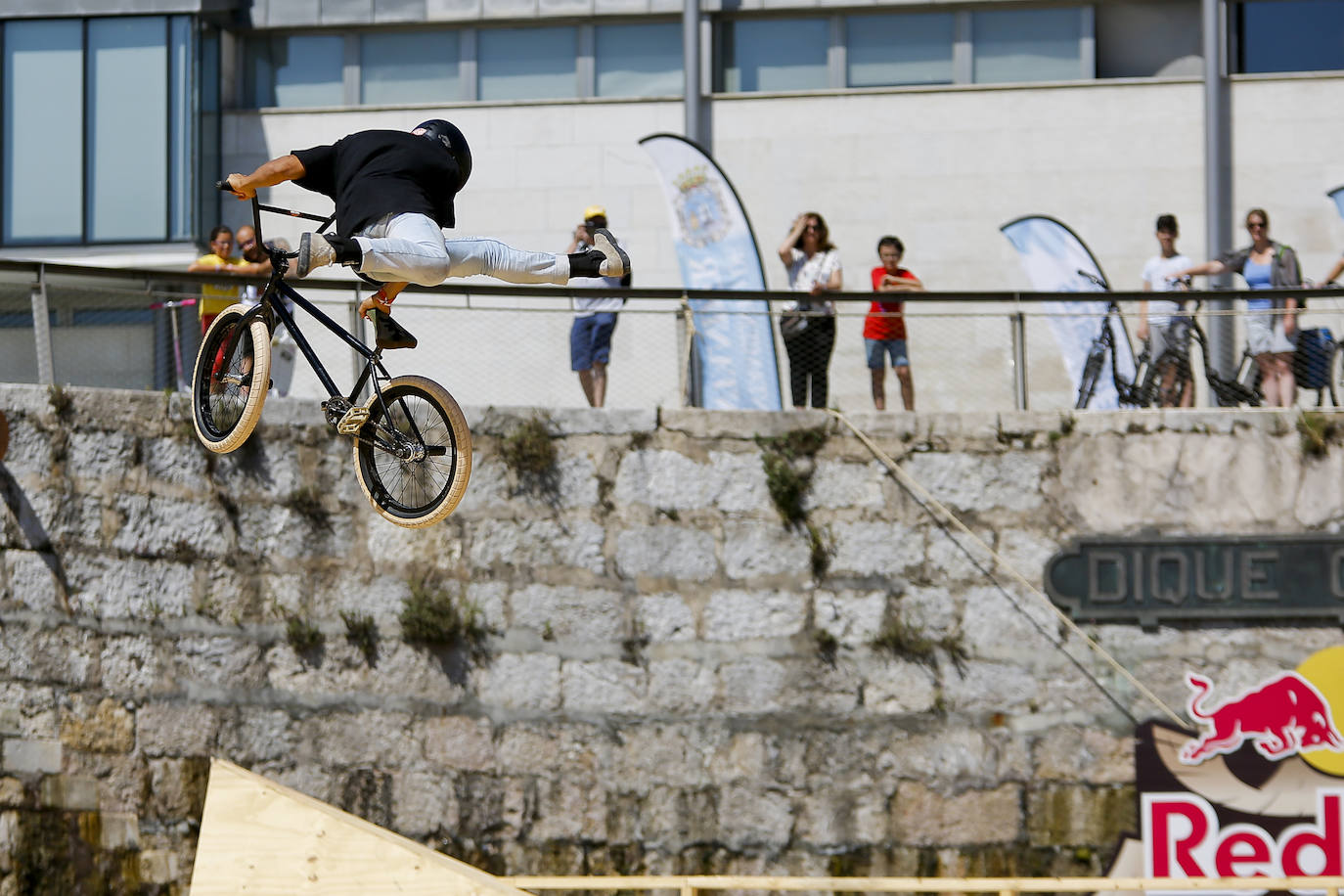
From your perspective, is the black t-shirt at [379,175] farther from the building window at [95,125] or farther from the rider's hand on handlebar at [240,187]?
the building window at [95,125]

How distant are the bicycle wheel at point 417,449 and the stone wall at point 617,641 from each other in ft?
14.4

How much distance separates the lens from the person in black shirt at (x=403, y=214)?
21.0 feet

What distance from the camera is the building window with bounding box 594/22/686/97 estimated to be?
59.8 ft

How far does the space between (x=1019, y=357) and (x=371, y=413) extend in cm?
603

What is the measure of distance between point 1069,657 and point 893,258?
3.33 meters

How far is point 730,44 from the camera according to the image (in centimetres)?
1830

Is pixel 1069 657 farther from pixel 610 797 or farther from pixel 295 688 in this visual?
pixel 295 688

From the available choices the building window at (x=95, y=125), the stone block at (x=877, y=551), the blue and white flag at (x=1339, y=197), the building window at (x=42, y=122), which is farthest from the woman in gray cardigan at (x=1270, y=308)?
the building window at (x=42, y=122)

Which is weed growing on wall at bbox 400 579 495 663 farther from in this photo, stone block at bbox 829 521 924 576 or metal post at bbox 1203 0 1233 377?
metal post at bbox 1203 0 1233 377

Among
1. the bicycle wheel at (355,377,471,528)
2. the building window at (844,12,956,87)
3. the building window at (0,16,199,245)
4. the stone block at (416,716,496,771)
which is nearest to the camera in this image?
the bicycle wheel at (355,377,471,528)

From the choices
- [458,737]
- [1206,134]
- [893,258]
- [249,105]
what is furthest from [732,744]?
[249,105]

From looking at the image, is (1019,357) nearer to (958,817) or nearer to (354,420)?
(958,817)

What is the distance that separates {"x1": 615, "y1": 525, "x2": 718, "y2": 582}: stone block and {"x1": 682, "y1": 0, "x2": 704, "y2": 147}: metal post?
7.11 m

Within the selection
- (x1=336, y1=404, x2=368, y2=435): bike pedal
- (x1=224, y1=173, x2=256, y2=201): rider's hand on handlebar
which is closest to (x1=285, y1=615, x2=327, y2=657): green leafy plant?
(x1=336, y1=404, x2=368, y2=435): bike pedal
